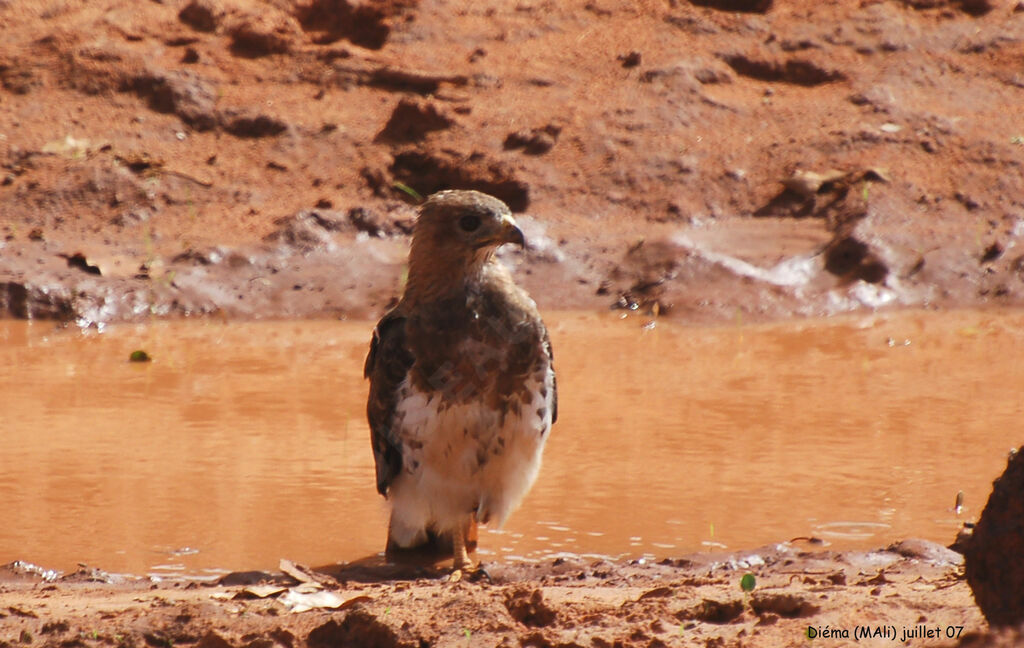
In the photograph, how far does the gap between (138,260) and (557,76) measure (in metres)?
4.05

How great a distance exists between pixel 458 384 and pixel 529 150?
20.4 feet

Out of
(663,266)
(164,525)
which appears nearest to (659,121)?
(663,266)

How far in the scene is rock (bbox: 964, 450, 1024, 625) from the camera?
2.87 m

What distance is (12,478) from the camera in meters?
6.00

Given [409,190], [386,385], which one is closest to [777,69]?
[409,190]

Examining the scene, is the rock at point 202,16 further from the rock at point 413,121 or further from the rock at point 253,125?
the rock at point 413,121

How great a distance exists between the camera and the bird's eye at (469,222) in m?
5.15

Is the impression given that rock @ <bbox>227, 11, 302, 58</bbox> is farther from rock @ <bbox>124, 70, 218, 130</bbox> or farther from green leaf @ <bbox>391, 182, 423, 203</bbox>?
green leaf @ <bbox>391, 182, 423, 203</bbox>

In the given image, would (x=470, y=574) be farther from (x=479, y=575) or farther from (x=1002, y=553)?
(x=1002, y=553)

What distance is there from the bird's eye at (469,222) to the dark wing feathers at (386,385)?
403mm

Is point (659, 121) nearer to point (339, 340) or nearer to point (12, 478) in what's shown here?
point (339, 340)

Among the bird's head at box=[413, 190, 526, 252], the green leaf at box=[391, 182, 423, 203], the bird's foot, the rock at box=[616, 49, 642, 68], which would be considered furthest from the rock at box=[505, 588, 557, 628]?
the rock at box=[616, 49, 642, 68]

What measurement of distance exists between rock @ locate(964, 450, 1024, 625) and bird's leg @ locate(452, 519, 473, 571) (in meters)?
2.47

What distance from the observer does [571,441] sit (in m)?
6.50
